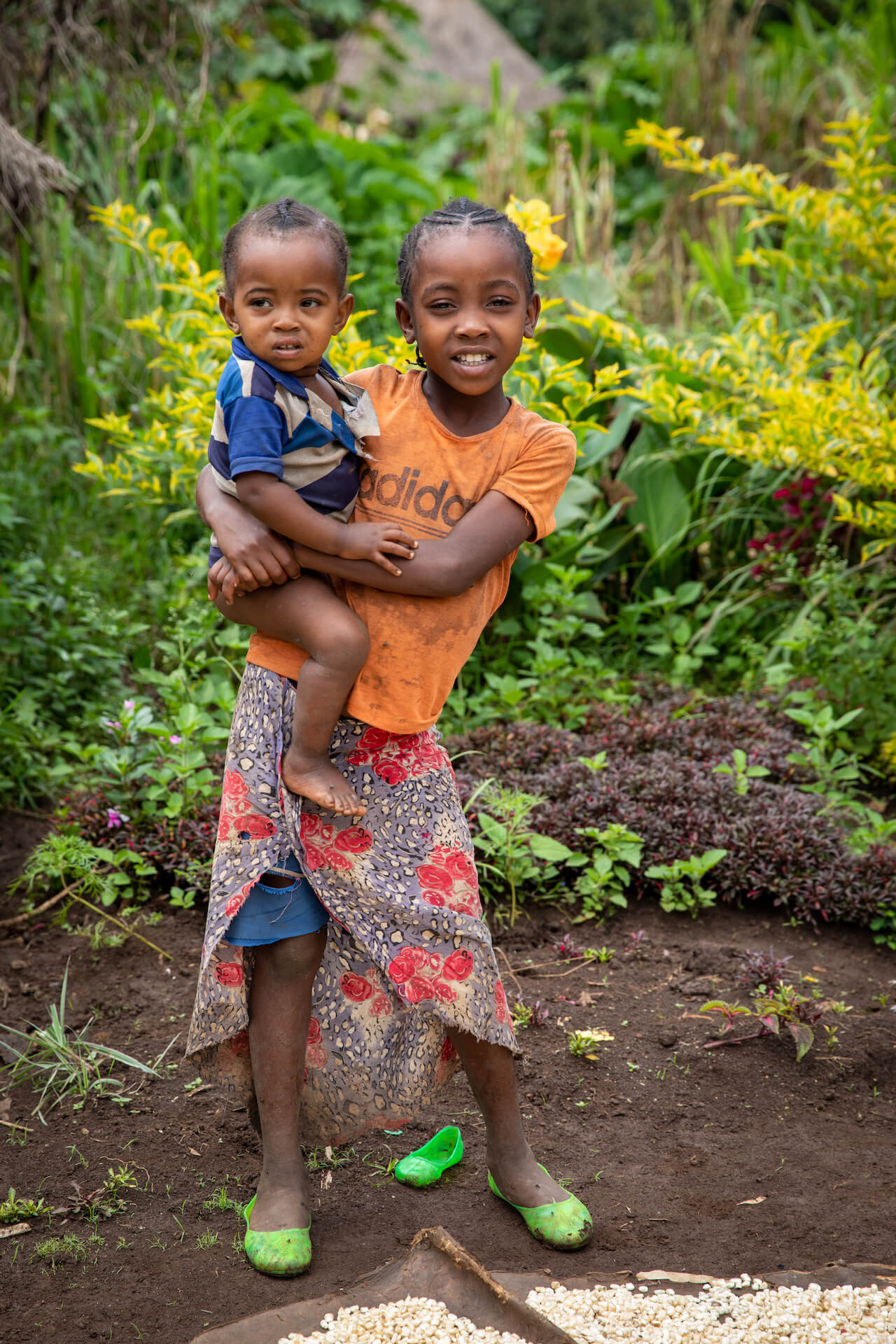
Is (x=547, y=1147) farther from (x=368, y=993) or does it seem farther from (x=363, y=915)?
(x=363, y=915)

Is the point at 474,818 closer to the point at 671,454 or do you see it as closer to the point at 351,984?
the point at 351,984

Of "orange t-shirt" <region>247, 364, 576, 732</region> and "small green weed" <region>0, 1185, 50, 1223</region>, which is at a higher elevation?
"orange t-shirt" <region>247, 364, 576, 732</region>

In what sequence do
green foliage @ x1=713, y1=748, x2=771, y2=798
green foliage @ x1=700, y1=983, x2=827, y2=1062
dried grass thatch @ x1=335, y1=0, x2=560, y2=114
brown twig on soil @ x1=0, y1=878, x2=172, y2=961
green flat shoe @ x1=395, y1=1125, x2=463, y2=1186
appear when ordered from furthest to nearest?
dried grass thatch @ x1=335, y1=0, x2=560, y2=114, green foliage @ x1=713, y1=748, x2=771, y2=798, brown twig on soil @ x1=0, y1=878, x2=172, y2=961, green foliage @ x1=700, y1=983, x2=827, y2=1062, green flat shoe @ x1=395, y1=1125, x2=463, y2=1186

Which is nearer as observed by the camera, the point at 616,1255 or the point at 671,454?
the point at 616,1255

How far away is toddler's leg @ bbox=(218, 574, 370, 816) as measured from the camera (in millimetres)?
1743

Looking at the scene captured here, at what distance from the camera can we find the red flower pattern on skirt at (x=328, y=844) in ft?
6.23

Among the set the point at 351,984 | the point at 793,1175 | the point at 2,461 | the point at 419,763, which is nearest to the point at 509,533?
the point at 419,763

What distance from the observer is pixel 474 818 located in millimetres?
3238

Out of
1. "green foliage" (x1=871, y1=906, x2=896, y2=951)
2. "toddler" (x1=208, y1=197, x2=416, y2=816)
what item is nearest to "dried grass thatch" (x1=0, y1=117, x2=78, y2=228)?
"toddler" (x1=208, y1=197, x2=416, y2=816)

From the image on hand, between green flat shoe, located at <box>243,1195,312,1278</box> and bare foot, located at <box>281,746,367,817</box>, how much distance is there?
71cm

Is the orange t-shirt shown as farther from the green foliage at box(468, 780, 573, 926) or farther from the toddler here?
the green foliage at box(468, 780, 573, 926)

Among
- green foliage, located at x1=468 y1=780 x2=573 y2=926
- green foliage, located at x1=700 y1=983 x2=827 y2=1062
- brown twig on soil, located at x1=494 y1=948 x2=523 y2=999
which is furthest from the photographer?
green foliage, located at x1=468 y1=780 x2=573 y2=926

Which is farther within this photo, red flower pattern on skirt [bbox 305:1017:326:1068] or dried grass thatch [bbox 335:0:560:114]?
dried grass thatch [bbox 335:0:560:114]

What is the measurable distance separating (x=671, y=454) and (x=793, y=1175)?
9.22 ft
